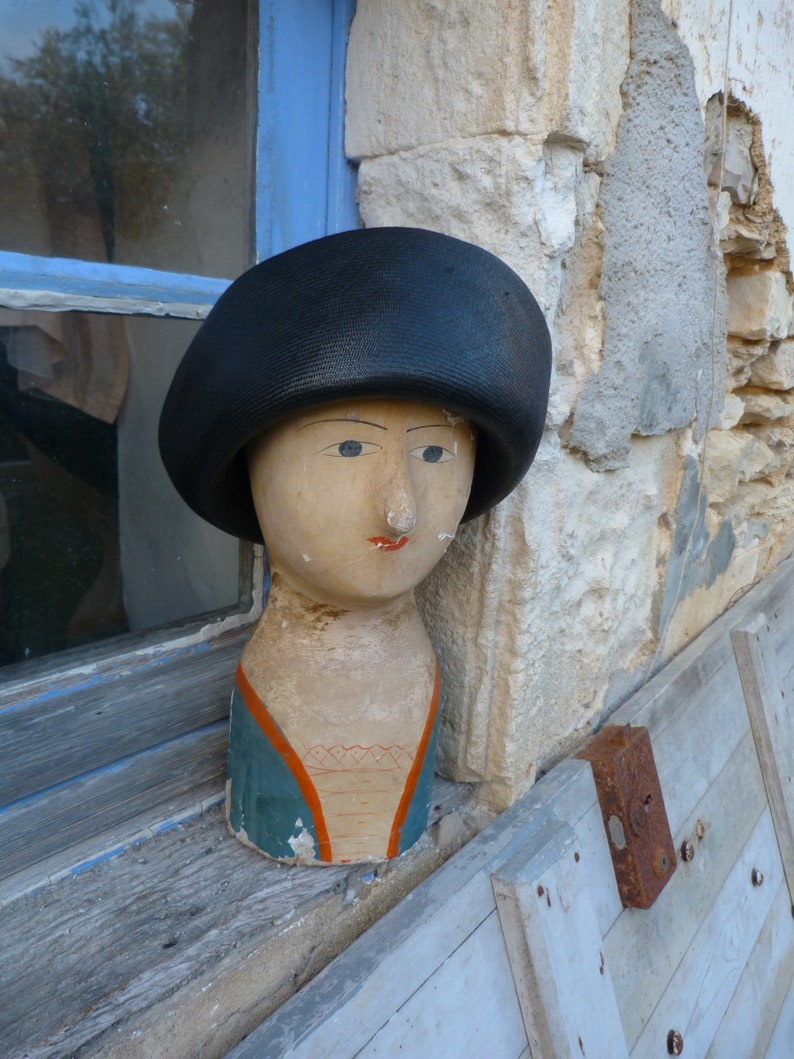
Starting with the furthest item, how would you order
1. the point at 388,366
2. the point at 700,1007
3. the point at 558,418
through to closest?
1. the point at 700,1007
2. the point at 558,418
3. the point at 388,366

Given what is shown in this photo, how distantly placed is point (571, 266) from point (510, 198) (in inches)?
6.0

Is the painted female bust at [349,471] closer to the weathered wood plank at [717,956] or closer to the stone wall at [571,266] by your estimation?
the stone wall at [571,266]

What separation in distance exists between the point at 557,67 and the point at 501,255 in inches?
10.1

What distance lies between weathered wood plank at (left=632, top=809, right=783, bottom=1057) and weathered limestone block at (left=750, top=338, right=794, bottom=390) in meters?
1.11

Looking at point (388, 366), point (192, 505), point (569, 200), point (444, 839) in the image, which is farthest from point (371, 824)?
point (569, 200)

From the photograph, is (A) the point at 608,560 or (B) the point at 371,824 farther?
(A) the point at 608,560

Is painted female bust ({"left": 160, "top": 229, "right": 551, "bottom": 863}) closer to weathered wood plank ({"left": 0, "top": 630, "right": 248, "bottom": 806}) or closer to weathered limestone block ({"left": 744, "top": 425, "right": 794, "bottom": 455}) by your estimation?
weathered wood plank ({"left": 0, "top": 630, "right": 248, "bottom": 806})

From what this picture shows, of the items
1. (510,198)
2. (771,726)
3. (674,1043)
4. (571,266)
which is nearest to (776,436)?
(771,726)

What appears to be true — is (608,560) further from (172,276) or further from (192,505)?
(172,276)

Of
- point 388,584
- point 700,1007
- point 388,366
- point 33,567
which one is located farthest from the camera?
point 700,1007

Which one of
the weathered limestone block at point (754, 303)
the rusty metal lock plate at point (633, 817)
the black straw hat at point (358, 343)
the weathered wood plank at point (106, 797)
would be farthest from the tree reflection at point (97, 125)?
the weathered limestone block at point (754, 303)

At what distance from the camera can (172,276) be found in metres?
1.15

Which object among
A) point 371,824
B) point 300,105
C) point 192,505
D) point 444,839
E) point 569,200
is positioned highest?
point 300,105

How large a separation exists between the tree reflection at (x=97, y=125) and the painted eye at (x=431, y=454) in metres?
0.52
